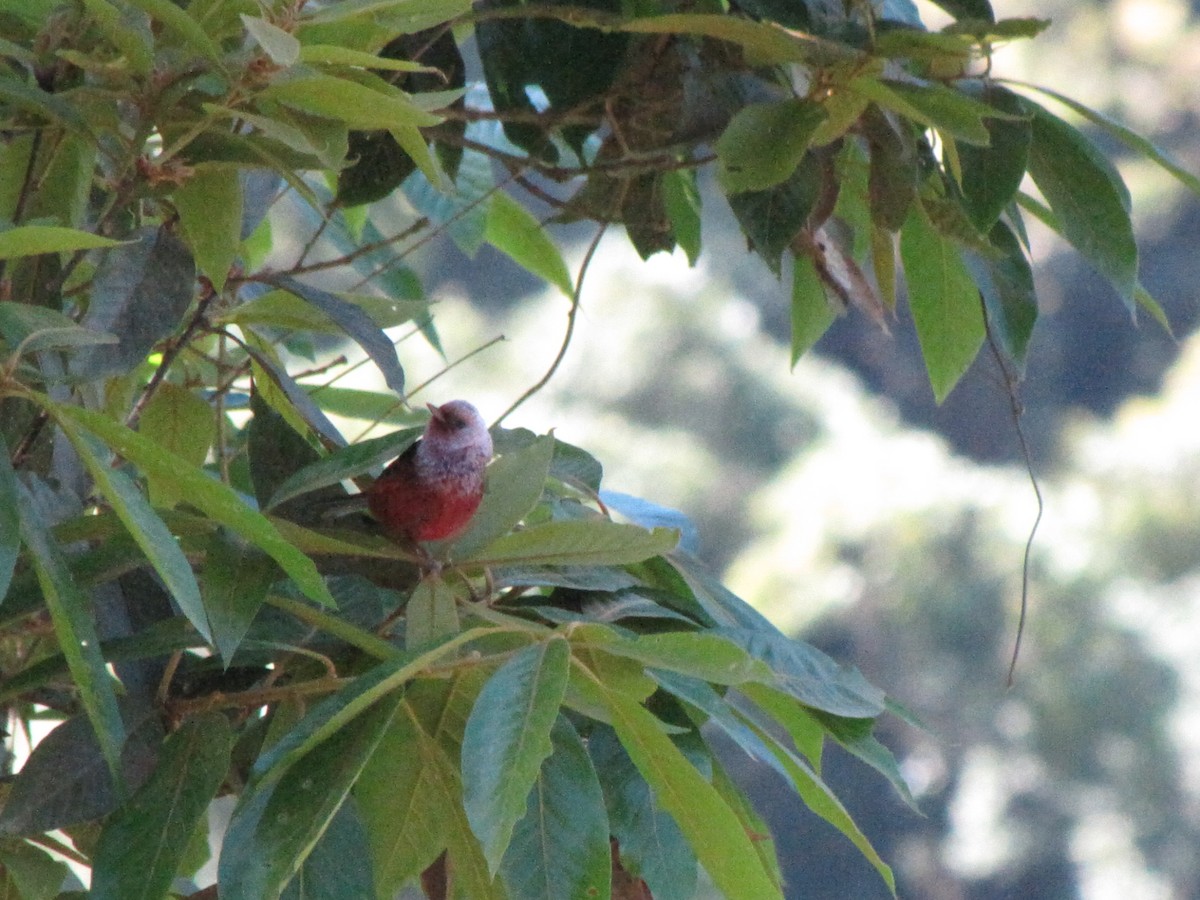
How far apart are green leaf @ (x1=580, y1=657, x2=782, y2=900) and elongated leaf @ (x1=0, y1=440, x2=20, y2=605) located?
22 centimetres

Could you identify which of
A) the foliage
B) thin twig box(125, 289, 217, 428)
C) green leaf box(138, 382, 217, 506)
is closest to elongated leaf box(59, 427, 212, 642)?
the foliage

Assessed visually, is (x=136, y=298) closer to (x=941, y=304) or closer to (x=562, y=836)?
(x=562, y=836)

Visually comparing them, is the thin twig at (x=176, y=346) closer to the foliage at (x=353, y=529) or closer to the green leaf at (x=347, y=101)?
the foliage at (x=353, y=529)

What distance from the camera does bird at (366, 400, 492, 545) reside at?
722 millimetres

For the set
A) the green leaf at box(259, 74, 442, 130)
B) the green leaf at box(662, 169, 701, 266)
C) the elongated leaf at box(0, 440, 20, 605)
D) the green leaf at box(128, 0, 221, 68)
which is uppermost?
A: the green leaf at box(662, 169, 701, 266)

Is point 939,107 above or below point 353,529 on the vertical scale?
above

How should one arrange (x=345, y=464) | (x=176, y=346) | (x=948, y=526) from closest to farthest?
(x=345, y=464) < (x=176, y=346) < (x=948, y=526)

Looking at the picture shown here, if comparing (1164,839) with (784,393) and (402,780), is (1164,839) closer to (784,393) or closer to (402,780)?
(784,393)

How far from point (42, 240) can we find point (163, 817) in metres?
0.24

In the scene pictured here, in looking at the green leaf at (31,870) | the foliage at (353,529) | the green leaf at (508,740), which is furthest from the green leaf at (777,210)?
the green leaf at (31,870)

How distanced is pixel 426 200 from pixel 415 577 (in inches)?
22.3

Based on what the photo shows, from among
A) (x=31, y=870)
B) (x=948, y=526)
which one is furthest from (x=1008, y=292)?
(x=948, y=526)

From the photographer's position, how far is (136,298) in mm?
690

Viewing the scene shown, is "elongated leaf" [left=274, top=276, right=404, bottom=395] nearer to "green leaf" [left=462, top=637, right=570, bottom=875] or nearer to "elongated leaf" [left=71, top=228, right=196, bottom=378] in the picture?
"elongated leaf" [left=71, top=228, right=196, bottom=378]
